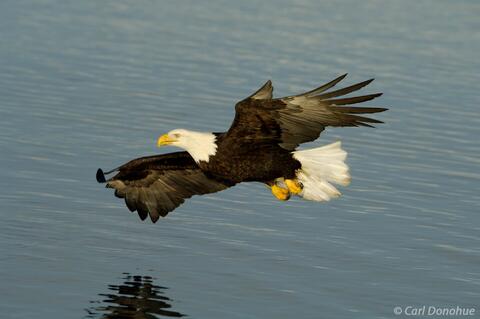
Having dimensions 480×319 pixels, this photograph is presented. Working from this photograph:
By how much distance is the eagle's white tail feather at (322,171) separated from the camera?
9906 millimetres

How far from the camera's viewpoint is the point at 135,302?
911 centimetres

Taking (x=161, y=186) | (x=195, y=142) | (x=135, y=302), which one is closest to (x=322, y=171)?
(x=195, y=142)

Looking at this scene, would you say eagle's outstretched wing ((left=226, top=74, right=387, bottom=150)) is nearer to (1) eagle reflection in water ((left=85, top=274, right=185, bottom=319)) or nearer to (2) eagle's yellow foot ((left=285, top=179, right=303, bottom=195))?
(2) eagle's yellow foot ((left=285, top=179, right=303, bottom=195))

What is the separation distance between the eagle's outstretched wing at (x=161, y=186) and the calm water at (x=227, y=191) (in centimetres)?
25

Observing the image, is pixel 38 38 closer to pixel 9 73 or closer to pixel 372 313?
pixel 9 73

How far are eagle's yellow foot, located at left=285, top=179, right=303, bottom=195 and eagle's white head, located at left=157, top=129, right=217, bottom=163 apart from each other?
699 millimetres

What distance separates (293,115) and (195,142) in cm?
95

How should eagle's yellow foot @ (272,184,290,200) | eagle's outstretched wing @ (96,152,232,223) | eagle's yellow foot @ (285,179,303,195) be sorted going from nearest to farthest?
eagle's yellow foot @ (285,179,303,195) < eagle's yellow foot @ (272,184,290,200) < eagle's outstretched wing @ (96,152,232,223)

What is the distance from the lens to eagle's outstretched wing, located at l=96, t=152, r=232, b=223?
1086 centimetres

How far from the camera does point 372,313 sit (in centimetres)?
902

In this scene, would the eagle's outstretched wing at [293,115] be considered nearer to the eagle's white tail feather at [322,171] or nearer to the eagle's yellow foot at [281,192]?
the eagle's white tail feather at [322,171]

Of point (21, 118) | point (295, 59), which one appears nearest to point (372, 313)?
point (21, 118)

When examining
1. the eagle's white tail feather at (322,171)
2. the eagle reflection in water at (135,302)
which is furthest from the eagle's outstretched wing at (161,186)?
the eagle reflection in water at (135,302)

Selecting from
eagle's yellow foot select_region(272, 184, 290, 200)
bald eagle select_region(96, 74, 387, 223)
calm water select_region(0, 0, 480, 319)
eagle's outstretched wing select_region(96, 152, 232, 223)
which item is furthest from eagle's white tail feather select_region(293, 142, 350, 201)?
eagle's outstretched wing select_region(96, 152, 232, 223)
